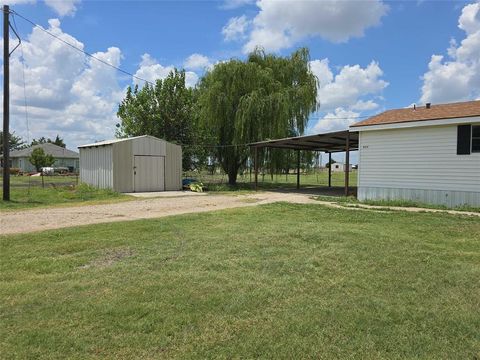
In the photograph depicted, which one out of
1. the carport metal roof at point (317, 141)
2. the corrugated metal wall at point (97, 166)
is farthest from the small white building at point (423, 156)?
the corrugated metal wall at point (97, 166)

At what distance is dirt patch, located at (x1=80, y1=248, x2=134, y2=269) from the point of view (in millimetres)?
5020

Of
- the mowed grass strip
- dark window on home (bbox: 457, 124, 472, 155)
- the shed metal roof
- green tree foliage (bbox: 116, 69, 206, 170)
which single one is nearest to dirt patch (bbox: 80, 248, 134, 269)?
the mowed grass strip

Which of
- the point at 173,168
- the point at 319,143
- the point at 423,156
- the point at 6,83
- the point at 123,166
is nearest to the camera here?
the point at 423,156

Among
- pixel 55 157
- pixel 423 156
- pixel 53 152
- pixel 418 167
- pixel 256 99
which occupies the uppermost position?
pixel 256 99

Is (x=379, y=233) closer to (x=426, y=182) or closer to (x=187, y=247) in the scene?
(x=187, y=247)

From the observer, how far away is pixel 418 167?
1279 centimetres

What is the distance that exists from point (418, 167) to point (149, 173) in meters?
12.5

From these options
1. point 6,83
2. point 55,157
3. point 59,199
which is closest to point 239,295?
point 59,199

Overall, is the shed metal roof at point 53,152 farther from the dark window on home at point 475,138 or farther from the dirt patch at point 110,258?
the dirt patch at point 110,258

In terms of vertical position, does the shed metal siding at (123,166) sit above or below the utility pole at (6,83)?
below

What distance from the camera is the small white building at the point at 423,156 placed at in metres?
11.7

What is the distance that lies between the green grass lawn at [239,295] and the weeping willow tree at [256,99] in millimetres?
14241

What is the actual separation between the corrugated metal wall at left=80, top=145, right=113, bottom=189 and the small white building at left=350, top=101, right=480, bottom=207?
11462 mm

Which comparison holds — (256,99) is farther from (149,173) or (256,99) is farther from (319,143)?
(149,173)
